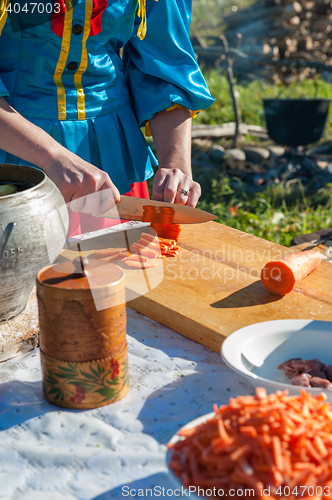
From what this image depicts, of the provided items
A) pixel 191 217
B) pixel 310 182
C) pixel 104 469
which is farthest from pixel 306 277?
pixel 310 182

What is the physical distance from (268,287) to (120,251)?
2.09ft

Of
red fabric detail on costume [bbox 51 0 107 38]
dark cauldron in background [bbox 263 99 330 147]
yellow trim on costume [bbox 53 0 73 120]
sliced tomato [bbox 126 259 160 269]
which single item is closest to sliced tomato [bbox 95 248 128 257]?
sliced tomato [bbox 126 259 160 269]

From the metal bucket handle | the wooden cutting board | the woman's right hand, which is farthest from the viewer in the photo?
the woman's right hand

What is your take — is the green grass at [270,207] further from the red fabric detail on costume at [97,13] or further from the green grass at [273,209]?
the red fabric detail on costume at [97,13]

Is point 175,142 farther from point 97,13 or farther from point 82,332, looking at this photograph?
point 82,332

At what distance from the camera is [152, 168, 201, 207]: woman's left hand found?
197 cm

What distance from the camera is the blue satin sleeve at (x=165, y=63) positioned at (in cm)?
223

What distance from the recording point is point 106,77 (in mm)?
2178

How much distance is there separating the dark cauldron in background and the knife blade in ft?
14.6

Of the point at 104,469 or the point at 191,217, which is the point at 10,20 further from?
the point at 104,469

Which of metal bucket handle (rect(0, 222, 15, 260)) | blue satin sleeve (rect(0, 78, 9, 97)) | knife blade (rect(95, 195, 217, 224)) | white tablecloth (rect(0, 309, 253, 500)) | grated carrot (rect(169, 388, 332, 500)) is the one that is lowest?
white tablecloth (rect(0, 309, 253, 500))

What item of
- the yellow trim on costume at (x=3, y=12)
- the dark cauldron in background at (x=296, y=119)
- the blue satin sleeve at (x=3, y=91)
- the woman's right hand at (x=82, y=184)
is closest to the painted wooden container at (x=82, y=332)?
the woman's right hand at (x=82, y=184)

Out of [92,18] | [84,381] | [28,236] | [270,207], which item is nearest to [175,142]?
[92,18]

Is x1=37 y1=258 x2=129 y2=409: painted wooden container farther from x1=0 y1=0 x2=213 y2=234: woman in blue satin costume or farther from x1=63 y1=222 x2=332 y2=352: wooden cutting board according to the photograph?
x1=0 y1=0 x2=213 y2=234: woman in blue satin costume
